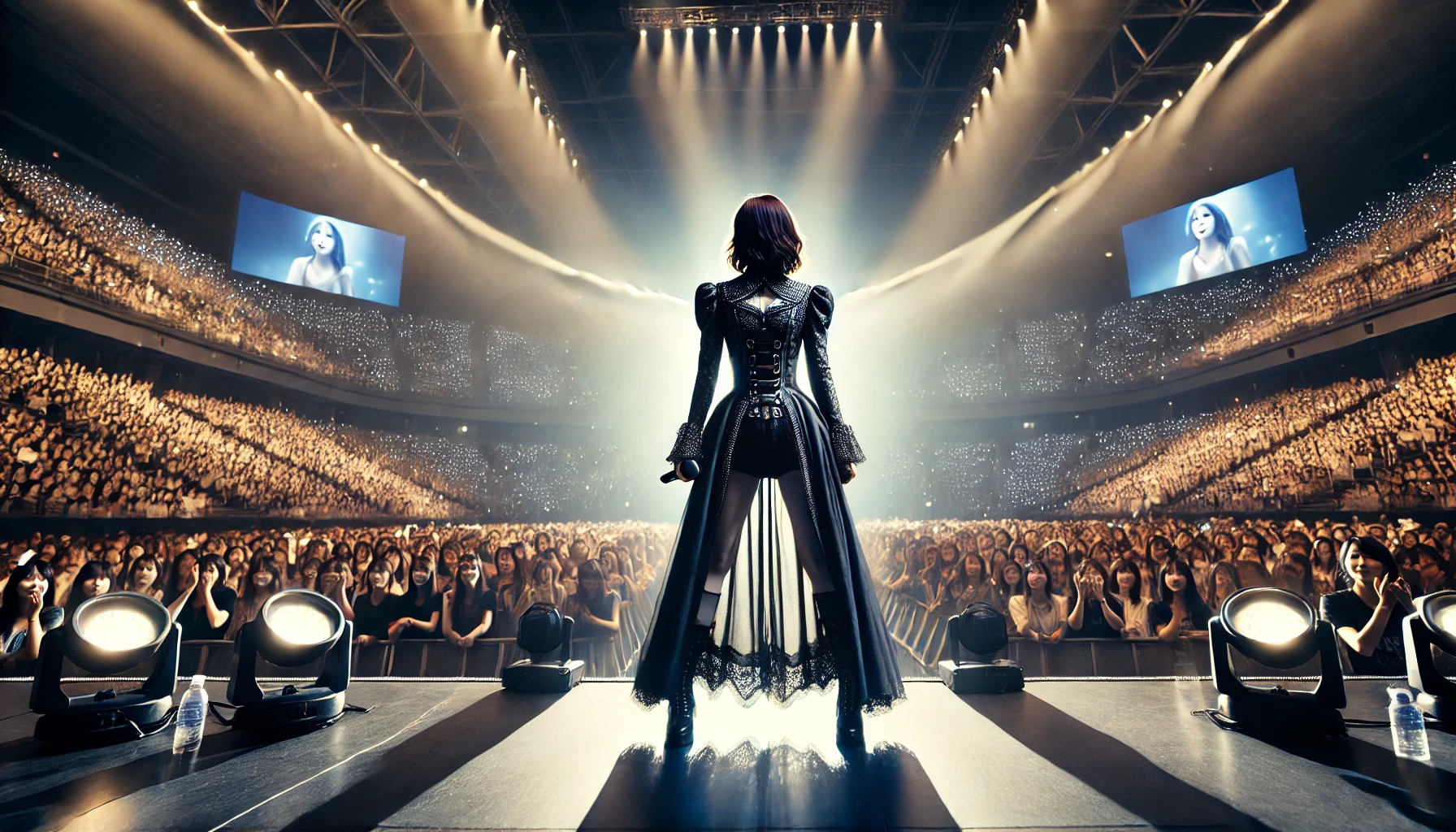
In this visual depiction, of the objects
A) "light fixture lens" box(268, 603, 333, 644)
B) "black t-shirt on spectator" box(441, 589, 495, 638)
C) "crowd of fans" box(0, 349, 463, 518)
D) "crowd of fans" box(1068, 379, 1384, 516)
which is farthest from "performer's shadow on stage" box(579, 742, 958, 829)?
"crowd of fans" box(1068, 379, 1384, 516)

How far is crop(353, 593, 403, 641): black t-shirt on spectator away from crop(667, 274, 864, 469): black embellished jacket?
106 inches

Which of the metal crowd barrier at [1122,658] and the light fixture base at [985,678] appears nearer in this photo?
the light fixture base at [985,678]

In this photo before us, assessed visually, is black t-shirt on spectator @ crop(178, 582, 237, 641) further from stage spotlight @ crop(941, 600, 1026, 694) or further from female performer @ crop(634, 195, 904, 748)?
stage spotlight @ crop(941, 600, 1026, 694)

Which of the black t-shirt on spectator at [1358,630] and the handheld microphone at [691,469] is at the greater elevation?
the handheld microphone at [691,469]

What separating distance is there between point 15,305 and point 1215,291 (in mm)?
12817

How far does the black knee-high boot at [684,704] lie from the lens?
1.72 metres

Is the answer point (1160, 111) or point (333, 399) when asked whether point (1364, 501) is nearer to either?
point (1160, 111)

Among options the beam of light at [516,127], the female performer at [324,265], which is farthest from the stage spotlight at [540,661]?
the female performer at [324,265]

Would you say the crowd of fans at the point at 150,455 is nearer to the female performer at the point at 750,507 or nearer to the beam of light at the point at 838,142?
the female performer at the point at 750,507

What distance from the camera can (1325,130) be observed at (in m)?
6.53

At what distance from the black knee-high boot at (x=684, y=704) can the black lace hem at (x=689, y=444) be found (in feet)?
1.62

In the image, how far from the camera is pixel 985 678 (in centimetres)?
250

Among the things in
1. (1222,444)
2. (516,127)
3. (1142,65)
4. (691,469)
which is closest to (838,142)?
(1142,65)

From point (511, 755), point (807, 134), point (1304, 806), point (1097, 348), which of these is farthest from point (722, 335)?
point (1097, 348)
